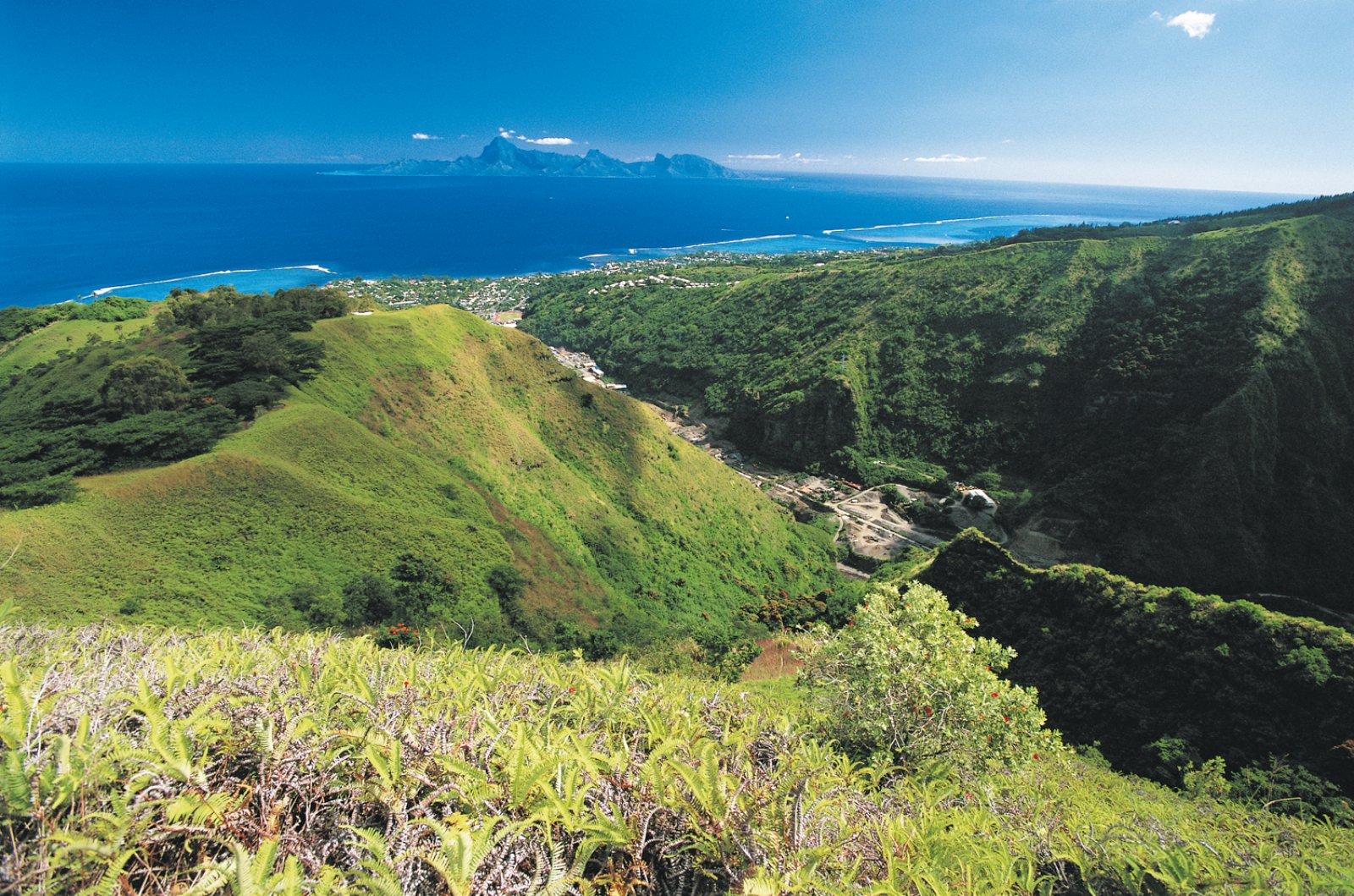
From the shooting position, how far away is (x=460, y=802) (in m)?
3.21

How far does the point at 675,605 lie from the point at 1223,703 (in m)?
23.0

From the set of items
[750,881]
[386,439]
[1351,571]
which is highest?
[750,881]

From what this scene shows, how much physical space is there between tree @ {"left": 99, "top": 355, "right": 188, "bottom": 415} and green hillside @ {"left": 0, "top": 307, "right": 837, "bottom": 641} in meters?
1.30

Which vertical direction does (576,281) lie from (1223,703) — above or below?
above

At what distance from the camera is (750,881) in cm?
287

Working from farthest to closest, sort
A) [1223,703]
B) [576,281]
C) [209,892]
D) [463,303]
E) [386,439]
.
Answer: [576,281] → [463,303] → [386,439] → [1223,703] → [209,892]

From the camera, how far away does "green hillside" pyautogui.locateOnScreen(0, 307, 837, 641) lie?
17.6 metres

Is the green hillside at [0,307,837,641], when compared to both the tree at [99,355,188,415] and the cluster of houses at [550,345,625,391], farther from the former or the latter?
the cluster of houses at [550,345,625,391]

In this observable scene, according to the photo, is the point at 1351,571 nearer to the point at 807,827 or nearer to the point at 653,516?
the point at 653,516

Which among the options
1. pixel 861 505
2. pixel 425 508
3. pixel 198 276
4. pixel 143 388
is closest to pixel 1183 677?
pixel 425 508

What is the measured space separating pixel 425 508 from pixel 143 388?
13877 mm

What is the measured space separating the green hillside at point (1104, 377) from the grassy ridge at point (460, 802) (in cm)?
5569

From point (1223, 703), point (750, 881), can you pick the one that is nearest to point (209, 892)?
point (750, 881)

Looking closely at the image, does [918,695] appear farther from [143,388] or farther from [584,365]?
[584,365]
